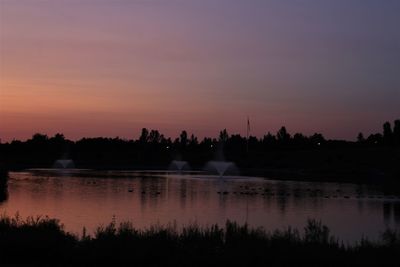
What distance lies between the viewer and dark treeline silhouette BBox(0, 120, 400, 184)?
114938mm

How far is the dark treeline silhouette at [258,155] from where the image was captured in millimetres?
114938

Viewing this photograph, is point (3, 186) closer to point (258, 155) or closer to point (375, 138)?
point (258, 155)

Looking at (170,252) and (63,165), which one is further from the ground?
(63,165)

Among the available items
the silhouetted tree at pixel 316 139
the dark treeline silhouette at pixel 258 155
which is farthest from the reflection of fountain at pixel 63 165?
the silhouetted tree at pixel 316 139

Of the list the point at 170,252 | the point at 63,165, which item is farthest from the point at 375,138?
the point at 170,252

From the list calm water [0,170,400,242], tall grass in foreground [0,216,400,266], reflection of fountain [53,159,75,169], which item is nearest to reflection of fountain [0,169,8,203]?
calm water [0,170,400,242]

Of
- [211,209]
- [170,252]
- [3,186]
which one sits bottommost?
[211,209]

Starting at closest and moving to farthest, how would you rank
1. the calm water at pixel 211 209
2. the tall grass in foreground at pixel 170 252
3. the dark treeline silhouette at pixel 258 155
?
the tall grass in foreground at pixel 170 252
the calm water at pixel 211 209
the dark treeline silhouette at pixel 258 155

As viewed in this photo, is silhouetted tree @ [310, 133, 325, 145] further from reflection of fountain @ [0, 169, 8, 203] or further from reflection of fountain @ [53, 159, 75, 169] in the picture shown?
reflection of fountain @ [0, 169, 8, 203]

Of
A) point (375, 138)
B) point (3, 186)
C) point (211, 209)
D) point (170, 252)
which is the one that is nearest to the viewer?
point (170, 252)

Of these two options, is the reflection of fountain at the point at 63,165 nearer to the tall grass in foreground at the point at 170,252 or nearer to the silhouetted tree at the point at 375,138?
the silhouetted tree at the point at 375,138

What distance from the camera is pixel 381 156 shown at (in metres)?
123

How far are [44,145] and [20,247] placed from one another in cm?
18204

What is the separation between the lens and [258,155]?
5876 inches
